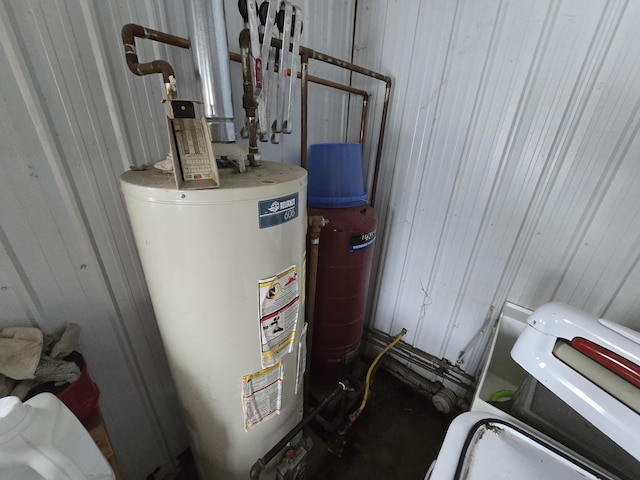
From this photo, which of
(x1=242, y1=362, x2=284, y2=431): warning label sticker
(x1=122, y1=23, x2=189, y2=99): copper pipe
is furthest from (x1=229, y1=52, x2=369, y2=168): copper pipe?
(x1=242, y1=362, x2=284, y2=431): warning label sticker

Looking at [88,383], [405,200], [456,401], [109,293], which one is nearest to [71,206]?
[109,293]

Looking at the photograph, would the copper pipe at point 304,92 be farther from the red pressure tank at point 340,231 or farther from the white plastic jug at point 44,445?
the white plastic jug at point 44,445

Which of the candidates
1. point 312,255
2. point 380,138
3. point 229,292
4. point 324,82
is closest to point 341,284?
point 312,255

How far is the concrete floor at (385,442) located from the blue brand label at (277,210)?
118 cm

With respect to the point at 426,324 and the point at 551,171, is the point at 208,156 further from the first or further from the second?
the point at 426,324

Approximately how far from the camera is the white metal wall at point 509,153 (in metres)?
0.92

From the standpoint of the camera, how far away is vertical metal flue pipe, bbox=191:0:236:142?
620 millimetres

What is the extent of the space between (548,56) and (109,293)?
1.70m

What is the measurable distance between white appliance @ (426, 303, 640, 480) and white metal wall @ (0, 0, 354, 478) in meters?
0.76

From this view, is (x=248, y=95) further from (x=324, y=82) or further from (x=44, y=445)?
(x=44, y=445)

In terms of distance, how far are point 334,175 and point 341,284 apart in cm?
48

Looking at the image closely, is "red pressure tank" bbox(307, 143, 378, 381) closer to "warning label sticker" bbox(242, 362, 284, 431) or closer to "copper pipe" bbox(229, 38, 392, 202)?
"copper pipe" bbox(229, 38, 392, 202)

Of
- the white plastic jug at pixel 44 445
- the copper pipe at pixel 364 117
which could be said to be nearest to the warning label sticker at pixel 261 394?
the white plastic jug at pixel 44 445

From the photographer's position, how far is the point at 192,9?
61cm
